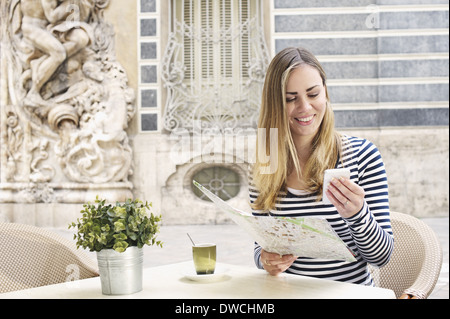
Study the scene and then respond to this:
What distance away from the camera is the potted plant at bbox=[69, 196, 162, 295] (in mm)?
694

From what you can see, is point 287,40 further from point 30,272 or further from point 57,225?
point 30,272

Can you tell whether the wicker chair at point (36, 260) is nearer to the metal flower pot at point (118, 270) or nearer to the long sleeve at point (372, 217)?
the metal flower pot at point (118, 270)

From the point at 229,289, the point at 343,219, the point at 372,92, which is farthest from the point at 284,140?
the point at 372,92

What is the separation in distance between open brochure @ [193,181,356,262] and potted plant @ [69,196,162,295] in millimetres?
99

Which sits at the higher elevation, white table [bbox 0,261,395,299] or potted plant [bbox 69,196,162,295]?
potted plant [bbox 69,196,162,295]

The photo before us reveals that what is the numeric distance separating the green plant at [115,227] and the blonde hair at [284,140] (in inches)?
11.4

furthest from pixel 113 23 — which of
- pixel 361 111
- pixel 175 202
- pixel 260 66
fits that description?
pixel 361 111

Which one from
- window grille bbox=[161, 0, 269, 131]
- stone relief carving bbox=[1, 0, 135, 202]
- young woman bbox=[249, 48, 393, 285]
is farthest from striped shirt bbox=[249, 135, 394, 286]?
stone relief carving bbox=[1, 0, 135, 202]

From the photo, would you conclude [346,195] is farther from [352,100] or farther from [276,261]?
[352,100]

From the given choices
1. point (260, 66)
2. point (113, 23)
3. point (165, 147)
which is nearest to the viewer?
point (113, 23)

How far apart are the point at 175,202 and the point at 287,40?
1209mm

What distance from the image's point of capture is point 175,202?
10.4 ft

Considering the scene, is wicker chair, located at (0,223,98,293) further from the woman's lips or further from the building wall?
the building wall
